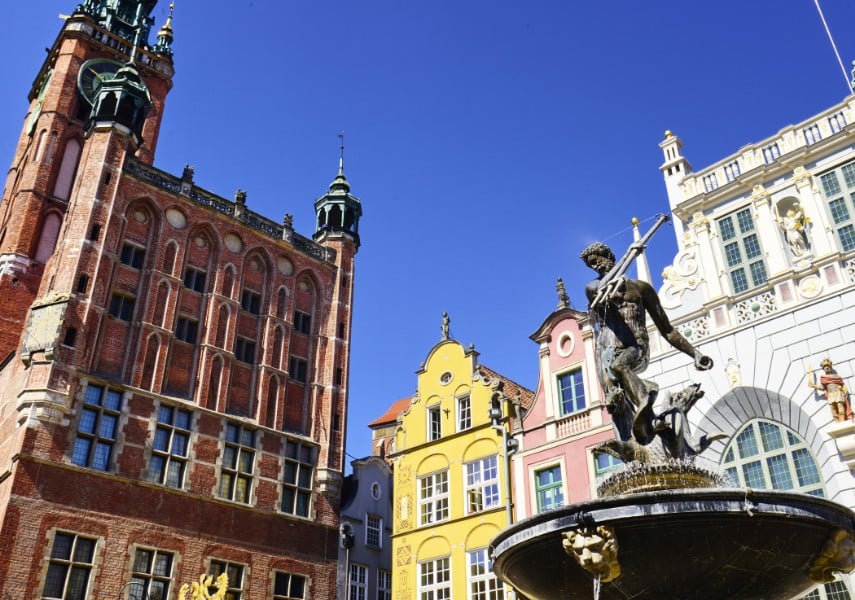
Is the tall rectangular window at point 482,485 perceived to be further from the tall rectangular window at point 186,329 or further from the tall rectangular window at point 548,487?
the tall rectangular window at point 186,329

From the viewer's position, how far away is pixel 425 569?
25.5m

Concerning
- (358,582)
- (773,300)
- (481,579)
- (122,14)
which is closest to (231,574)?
(358,582)

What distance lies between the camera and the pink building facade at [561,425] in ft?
74.0

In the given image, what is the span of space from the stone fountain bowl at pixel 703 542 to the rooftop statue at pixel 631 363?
4.25 ft

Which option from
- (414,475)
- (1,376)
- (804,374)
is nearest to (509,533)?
(804,374)

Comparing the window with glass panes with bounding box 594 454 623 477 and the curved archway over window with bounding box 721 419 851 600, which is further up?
the window with glass panes with bounding box 594 454 623 477

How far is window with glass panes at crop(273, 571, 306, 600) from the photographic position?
27500 millimetres

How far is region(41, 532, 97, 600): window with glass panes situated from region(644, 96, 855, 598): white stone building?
1807cm

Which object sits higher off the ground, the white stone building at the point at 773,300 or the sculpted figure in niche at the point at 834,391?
the white stone building at the point at 773,300

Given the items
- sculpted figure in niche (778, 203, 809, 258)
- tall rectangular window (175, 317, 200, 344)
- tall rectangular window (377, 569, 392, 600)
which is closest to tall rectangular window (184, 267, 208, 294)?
tall rectangular window (175, 317, 200, 344)

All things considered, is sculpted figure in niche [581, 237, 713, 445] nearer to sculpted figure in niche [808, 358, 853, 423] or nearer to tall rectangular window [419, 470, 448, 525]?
sculpted figure in niche [808, 358, 853, 423]

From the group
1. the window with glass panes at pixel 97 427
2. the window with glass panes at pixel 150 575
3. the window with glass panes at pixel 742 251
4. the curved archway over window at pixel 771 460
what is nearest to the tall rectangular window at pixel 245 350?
the window with glass panes at pixel 97 427

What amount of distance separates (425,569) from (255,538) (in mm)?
6581

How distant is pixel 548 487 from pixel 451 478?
4065mm
